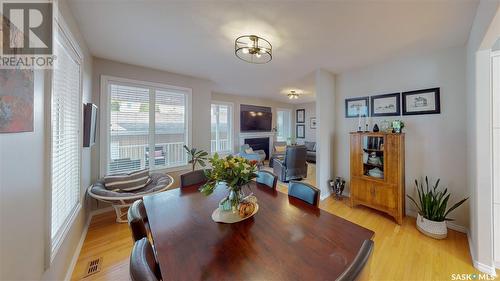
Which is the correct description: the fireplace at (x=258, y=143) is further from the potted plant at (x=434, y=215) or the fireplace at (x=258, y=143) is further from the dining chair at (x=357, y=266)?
the dining chair at (x=357, y=266)

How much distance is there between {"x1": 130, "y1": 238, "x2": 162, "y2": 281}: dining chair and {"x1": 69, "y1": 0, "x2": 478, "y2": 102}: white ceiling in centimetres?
192

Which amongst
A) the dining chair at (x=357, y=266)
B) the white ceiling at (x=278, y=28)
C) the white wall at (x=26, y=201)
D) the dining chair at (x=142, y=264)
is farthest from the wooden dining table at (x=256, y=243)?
the white ceiling at (x=278, y=28)

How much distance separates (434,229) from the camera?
221 cm

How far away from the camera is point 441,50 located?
2.46 metres

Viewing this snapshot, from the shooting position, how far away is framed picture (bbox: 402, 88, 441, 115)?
2514mm

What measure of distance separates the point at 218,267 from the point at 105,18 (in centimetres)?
253

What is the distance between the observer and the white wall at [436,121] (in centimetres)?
235

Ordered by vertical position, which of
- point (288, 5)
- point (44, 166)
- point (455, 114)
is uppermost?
point (288, 5)

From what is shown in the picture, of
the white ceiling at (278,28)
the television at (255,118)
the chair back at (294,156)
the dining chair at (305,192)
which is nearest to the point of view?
the dining chair at (305,192)

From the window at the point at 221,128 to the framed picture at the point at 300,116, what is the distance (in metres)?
3.29

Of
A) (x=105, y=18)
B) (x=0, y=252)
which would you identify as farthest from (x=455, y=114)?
(x=105, y=18)

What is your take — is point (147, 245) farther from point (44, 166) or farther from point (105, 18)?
point (105, 18)

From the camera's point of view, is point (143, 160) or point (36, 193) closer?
point (36, 193)

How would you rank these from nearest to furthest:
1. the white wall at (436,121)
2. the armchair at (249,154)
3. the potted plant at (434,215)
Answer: the potted plant at (434,215), the white wall at (436,121), the armchair at (249,154)
